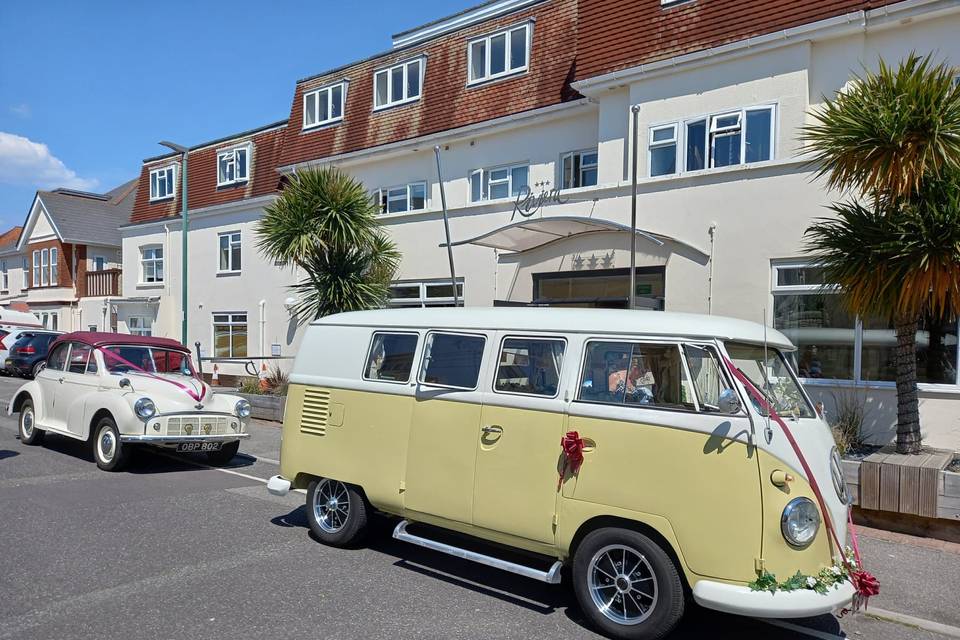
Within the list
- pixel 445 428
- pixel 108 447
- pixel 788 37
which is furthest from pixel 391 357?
pixel 788 37

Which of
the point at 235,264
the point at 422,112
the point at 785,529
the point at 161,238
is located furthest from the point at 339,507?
the point at 161,238

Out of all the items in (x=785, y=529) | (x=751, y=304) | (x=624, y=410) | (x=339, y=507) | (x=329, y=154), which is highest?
(x=329, y=154)

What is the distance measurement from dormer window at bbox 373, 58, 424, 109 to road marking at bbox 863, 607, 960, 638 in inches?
640

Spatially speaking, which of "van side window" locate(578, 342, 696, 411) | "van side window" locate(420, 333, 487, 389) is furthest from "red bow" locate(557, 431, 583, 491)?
"van side window" locate(420, 333, 487, 389)

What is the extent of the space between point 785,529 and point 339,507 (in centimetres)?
388

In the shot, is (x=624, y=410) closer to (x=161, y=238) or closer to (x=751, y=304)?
(x=751, y=304)

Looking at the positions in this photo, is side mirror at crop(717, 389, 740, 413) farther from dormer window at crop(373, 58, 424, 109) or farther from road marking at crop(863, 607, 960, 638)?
dormer window at crop(373, 58, 424, 109)

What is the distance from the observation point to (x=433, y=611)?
16.7 feet

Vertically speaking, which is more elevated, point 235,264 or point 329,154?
point 329,154

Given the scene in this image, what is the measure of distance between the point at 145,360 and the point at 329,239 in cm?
483

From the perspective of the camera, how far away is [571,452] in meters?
4.97

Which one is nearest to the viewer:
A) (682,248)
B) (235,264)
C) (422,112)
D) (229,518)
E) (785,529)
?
(785,529)

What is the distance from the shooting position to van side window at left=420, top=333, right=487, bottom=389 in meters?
5.78

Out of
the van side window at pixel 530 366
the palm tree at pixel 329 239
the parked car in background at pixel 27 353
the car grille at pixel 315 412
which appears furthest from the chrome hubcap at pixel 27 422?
the parked car in background at pixel 27 353
